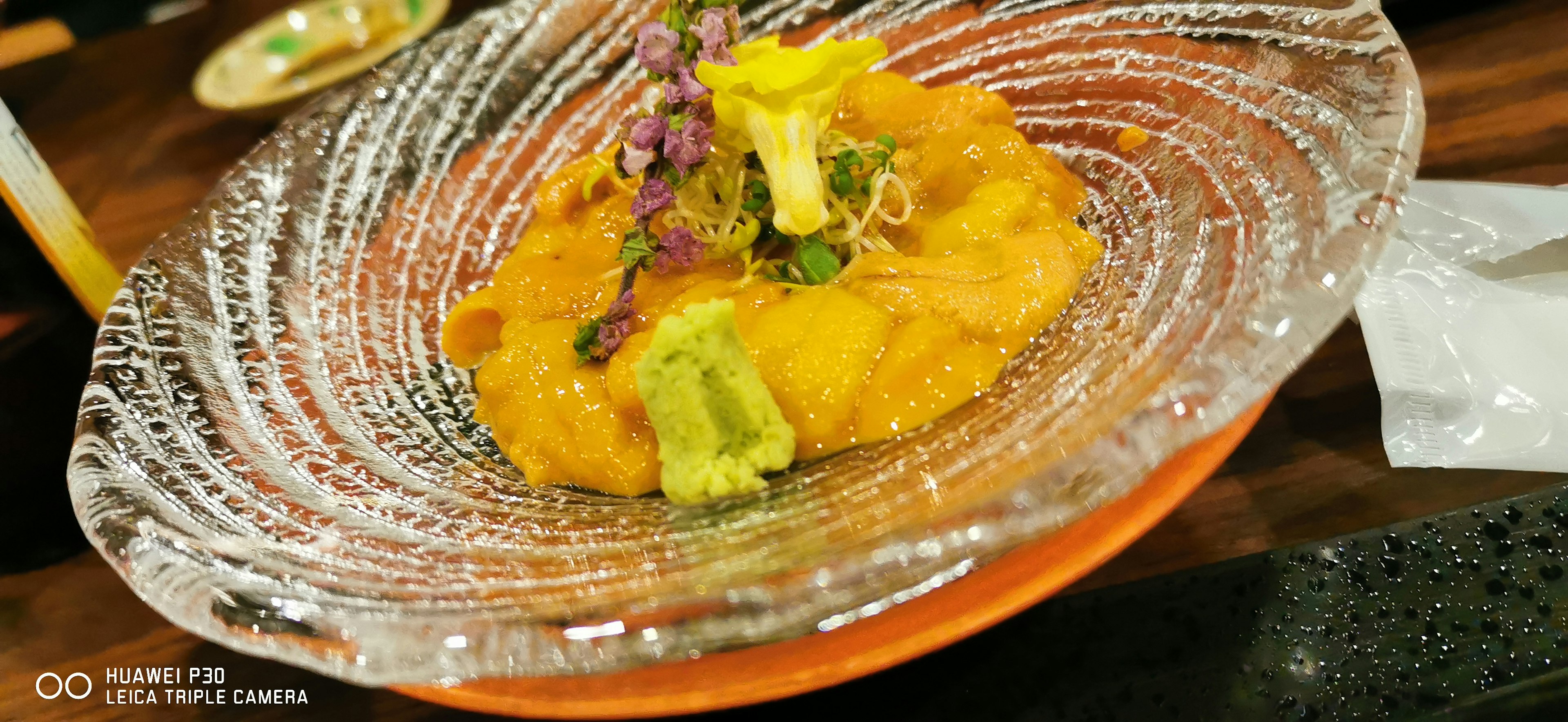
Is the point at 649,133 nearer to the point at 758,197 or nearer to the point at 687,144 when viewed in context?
the point at 687,144

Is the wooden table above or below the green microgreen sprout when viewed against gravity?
below

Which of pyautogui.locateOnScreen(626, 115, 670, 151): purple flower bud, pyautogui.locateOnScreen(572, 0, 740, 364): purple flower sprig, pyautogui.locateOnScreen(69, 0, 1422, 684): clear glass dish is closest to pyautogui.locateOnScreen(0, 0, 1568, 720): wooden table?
pyautogui.locateOnScreen(69, 0, 1422, 684): clear glass dish

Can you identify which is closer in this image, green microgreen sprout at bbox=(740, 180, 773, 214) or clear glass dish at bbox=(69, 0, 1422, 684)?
clear glass dish at bbox=(69, 0, 1422, 684)

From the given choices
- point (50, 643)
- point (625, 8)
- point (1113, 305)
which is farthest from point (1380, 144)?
point (50, 643)

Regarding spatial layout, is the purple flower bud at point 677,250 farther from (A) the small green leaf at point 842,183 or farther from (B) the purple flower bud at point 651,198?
(A) the small green leaf at point 842,183

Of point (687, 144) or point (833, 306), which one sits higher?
point (687, 144)

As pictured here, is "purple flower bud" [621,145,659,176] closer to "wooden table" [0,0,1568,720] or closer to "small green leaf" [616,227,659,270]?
"small green leaf" [616,227,659,270]

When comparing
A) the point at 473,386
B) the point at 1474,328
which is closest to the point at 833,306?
the point at 473,386
